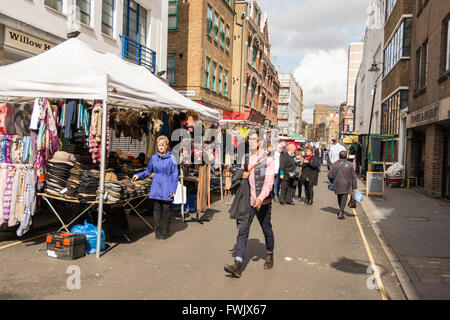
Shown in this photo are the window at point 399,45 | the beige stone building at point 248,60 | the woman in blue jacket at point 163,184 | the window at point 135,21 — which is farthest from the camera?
the beige stone building at point 248,60

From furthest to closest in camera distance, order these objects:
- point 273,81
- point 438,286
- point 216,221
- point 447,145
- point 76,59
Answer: point 273,81 → point 447,145 → point 216,221 → point 76,59 → point 438,286

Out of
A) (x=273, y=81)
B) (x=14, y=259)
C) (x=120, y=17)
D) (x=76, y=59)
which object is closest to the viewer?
(x=14, y=259)

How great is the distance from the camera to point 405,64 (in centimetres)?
1981

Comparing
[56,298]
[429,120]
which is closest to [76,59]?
[56,298]

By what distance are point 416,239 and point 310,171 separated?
4917 mm

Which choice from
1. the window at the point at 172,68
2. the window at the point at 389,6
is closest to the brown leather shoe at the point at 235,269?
the window at the point at 172,68

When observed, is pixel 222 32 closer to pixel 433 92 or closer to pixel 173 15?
pixel 173 15

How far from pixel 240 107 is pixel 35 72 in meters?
28.1

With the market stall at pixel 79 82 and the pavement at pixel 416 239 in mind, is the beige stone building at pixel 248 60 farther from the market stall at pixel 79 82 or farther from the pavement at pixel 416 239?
the market stall at pixel 79 82

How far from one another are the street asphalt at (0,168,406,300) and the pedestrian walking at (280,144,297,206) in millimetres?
4189

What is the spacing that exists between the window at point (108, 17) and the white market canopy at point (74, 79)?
26.7 feet

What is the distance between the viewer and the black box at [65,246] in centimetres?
599

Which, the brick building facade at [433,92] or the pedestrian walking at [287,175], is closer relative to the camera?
the pedestrian walking at [287,175]

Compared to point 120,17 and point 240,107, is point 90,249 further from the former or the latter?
point 240,107
